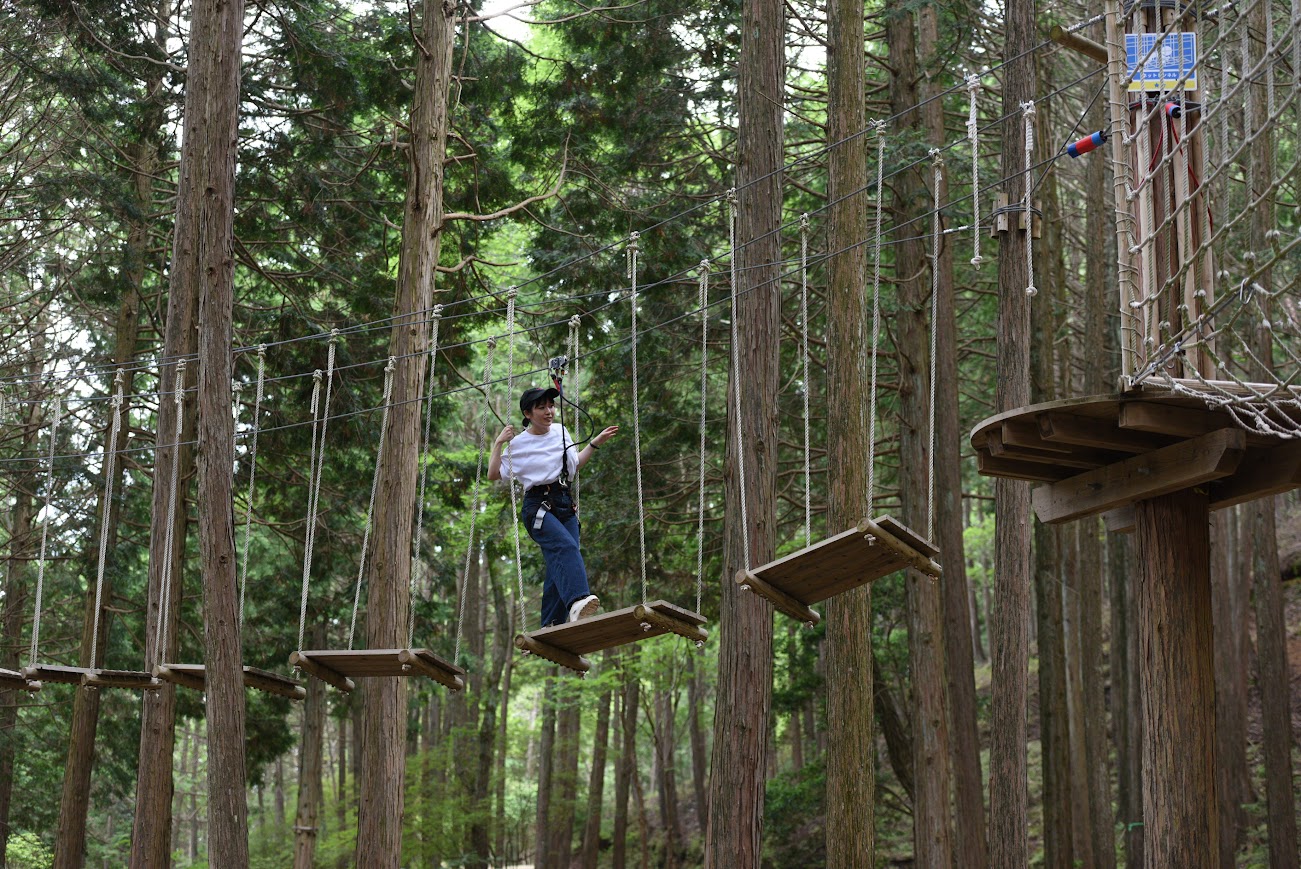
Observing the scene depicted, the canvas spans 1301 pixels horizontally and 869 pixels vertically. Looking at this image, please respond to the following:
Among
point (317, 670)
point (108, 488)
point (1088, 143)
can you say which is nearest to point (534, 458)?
point (317, 670)

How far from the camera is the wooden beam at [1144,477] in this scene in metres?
5.06

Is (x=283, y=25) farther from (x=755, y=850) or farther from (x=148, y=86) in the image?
(x=755, y=850)

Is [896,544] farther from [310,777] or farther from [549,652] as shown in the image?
[310,777]

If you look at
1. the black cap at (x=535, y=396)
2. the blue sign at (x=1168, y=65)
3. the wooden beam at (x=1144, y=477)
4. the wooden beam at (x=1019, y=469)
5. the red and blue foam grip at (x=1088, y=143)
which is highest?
the blue sign at (x=1168, y=65)

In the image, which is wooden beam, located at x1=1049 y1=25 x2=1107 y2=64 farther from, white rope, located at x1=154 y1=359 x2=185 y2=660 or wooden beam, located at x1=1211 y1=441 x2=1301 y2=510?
white rope, located at x1=154 y1=359 x2=185 y2=660

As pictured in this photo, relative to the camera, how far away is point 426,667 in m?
7.25

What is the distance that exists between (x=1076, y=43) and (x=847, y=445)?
4.44 meters

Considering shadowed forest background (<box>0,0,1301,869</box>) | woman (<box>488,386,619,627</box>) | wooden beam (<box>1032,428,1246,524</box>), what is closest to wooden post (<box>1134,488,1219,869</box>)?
wooden beam (<box>1032,428,1246,524</box>)

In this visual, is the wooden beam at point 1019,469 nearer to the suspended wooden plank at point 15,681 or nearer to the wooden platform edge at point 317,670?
the wooden platform edge at point 317,670

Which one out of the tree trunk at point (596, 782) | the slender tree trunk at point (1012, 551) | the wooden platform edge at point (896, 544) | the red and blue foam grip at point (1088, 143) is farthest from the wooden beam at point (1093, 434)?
the tree trunk at point (596, 782)

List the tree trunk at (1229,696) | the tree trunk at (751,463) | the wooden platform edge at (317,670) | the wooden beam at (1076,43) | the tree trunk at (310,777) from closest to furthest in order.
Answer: the wooden beam at (1076,43)
the wooden platform edge at (317,670)
the tree trunk at (751,463)
the tree trunk at (310,777)
the tree trunk at (1229,696)

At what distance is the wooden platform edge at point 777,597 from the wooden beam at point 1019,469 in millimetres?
1218

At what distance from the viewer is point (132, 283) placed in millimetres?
13359

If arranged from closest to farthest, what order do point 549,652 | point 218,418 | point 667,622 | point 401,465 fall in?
point 667,622 → point 549,652 → point 218,418 → point 401,465
